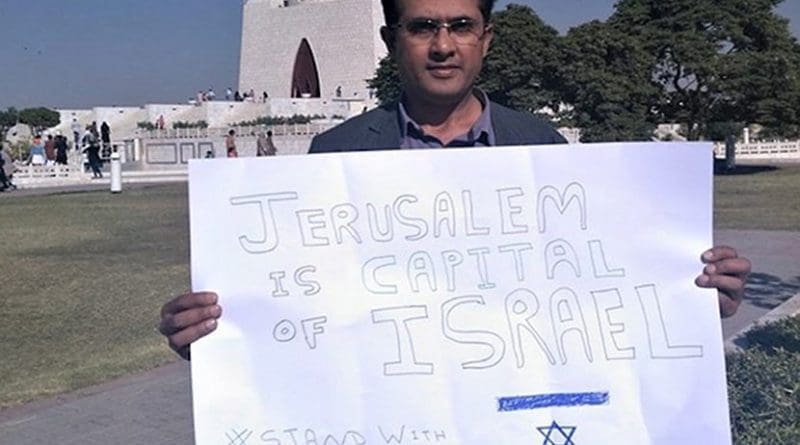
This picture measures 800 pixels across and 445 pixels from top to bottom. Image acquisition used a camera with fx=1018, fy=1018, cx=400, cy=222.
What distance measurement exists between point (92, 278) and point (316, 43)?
56.1m

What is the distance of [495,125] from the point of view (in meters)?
2.68

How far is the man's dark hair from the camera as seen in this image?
2.58 meters

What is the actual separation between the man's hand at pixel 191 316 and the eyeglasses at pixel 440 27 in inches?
32.1

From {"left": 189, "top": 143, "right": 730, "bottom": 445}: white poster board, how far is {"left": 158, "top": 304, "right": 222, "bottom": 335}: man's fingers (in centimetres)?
4

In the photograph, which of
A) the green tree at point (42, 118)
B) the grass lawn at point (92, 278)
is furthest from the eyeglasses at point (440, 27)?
the green tree at point (42, 118)

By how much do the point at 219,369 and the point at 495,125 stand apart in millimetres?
948

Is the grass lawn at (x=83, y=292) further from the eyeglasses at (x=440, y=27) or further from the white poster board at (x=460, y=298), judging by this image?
the eyeglasses at (x=440, y=27)

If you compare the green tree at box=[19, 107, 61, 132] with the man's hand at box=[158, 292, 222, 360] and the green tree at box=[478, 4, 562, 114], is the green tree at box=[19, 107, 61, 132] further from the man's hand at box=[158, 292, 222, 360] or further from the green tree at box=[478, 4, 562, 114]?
the man's hand at box=[158, 292, 222, 360]

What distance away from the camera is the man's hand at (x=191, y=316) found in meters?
2.35

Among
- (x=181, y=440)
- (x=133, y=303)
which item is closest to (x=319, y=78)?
(x=133, y=303)

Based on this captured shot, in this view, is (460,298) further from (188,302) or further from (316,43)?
(316,43)

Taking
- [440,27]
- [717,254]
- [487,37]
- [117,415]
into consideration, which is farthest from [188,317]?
[117,415]

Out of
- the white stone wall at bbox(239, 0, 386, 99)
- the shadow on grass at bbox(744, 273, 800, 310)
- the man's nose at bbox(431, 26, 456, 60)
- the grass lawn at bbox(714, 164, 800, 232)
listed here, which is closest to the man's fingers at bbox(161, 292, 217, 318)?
the man's nose at bbox(431, 26, 456, 60)

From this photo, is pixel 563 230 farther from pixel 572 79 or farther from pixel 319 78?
pixel 319 78
